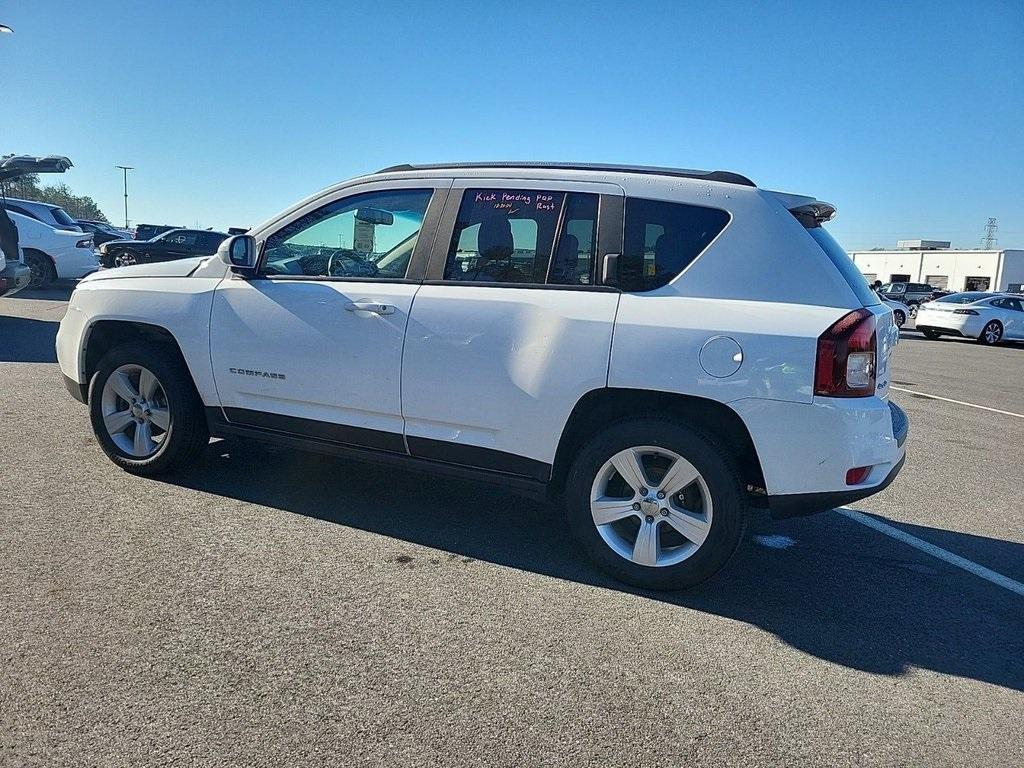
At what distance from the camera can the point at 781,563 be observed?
3945 mm

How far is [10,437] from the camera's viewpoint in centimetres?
527

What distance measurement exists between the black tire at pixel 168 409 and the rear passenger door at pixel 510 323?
1.55m

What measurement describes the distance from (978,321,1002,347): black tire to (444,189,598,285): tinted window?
22118 mm

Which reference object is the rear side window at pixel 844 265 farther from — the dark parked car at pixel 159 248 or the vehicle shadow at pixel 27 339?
the dark parked car at pixel 159 248

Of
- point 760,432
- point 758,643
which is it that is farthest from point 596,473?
point 758,643

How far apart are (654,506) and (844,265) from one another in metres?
1.47

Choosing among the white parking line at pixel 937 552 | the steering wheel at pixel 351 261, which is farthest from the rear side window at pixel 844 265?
the steering wheel at pixel 351 261

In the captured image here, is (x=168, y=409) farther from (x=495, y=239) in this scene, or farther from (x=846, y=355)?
(x=846, y=355)

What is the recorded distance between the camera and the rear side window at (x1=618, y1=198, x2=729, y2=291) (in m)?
3.44

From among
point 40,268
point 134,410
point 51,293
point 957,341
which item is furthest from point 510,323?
point 957,341

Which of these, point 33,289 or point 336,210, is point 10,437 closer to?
point 336,210

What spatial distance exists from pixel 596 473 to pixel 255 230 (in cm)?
253

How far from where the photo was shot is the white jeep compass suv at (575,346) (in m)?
3.21

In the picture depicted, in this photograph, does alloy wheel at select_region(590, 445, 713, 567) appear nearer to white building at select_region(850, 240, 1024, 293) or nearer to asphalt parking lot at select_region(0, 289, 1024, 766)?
asphalt parking lot at select_region(0, 289, 1024, 766)
